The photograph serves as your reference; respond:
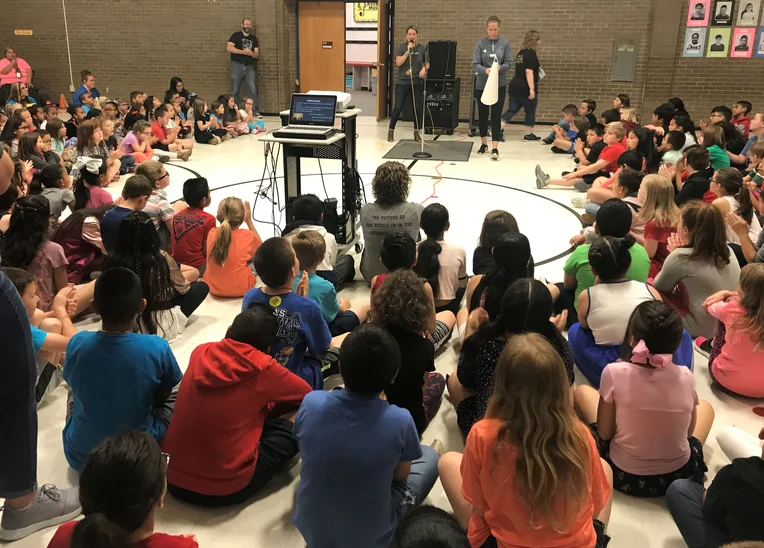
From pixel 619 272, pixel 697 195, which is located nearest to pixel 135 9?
pixel 697 195

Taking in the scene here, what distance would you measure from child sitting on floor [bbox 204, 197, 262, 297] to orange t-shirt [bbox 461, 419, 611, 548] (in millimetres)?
2651

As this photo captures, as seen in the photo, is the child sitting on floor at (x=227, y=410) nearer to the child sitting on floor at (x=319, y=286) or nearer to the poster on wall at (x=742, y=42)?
the child sitting on floor at (x=319, y=286)

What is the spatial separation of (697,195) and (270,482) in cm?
383

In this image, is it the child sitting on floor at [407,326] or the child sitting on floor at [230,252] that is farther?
the child sitting on floor at [230,252]

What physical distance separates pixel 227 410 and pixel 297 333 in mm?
582

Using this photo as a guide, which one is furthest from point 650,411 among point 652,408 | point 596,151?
point 596,151

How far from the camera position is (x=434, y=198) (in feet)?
22.3

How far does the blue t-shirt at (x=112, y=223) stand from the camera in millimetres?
3811

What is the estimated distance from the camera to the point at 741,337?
304 centimetres

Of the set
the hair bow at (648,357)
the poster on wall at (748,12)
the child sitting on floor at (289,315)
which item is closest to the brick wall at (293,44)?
the poster on wall at (748,12)

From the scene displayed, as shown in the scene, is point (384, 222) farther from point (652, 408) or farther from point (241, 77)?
point (241, 77)

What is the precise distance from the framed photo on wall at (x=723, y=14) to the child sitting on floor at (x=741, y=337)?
953 cm

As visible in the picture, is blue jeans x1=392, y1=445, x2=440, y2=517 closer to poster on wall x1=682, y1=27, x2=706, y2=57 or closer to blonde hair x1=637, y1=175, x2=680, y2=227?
blonde hair x1=637, y1=175, x2=680, y2=227

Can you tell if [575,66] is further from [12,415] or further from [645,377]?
[12,415]
